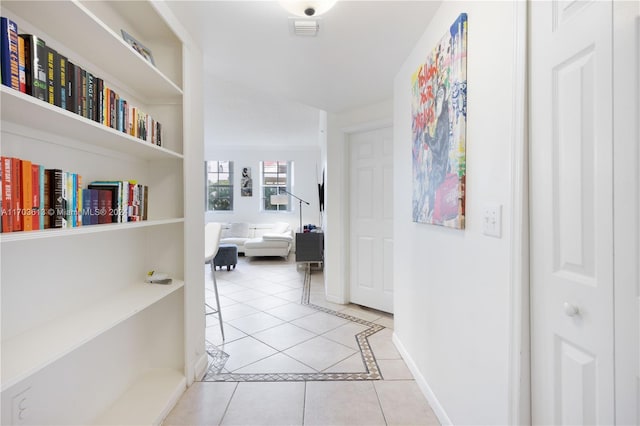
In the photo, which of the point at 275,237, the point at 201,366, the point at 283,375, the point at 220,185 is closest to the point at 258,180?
the point at 220,185

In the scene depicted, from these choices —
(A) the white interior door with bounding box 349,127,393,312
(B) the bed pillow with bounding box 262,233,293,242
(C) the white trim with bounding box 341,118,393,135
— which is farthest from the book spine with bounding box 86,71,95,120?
(B) the bed pillow with bounding box 262,233,293,242

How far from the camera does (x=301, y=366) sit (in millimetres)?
2176

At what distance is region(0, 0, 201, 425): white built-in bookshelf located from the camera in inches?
41.1

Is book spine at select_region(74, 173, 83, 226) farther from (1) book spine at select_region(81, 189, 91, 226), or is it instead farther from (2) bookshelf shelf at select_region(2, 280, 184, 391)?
(2) bookshelf shelf at select_region(2, 280, 184, 391)

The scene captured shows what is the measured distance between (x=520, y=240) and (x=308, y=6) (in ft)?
4.73

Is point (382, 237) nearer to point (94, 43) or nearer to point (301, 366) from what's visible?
point (301, 366)

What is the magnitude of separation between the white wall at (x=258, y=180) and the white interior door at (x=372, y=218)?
394 centimetres

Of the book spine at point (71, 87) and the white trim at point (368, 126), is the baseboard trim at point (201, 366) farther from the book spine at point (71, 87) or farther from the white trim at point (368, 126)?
the white trim at point (368, 126)

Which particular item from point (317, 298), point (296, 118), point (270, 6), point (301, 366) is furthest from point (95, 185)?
point (296, 118)

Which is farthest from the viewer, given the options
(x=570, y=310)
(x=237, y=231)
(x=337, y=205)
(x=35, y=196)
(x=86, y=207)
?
(x=237, y=231)

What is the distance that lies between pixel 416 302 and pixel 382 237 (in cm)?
131

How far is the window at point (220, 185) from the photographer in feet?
24.5

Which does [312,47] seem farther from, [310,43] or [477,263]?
[477,263]

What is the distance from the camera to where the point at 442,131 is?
1.53 m
